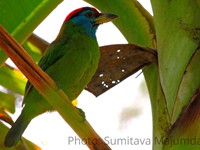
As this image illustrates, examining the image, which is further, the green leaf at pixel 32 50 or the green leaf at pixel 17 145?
the green leaf at pixel 32 50

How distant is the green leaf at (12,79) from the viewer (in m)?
2.68

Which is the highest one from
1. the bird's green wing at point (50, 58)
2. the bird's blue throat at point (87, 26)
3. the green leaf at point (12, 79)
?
the bird's blue throat at point (87, 26)

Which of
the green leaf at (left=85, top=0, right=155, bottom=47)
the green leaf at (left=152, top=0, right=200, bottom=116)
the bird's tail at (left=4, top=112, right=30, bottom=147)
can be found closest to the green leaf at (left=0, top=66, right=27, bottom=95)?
the bird's tail at (left=4, top=112, right=30, bottom=147)

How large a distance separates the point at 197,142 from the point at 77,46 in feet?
4.40

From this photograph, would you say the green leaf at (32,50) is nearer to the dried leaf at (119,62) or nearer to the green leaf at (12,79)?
the green leaf at (12,79)

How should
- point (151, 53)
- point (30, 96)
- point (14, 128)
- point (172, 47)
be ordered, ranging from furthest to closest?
point (30, 96) < point (14, 128) < point (151, 53) < point (172, 47)

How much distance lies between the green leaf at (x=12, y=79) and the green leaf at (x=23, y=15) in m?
0.78

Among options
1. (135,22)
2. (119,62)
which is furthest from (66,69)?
(135,22)

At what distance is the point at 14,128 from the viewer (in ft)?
7.26

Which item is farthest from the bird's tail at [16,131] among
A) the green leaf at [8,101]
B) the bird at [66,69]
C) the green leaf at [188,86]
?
the green leaf at [188,86]

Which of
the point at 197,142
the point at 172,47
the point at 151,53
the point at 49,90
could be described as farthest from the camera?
the point at 151,53

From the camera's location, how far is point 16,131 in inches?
86.1

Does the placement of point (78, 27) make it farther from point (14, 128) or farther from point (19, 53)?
point (19, 53)

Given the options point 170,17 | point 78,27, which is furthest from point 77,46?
point 170,17
